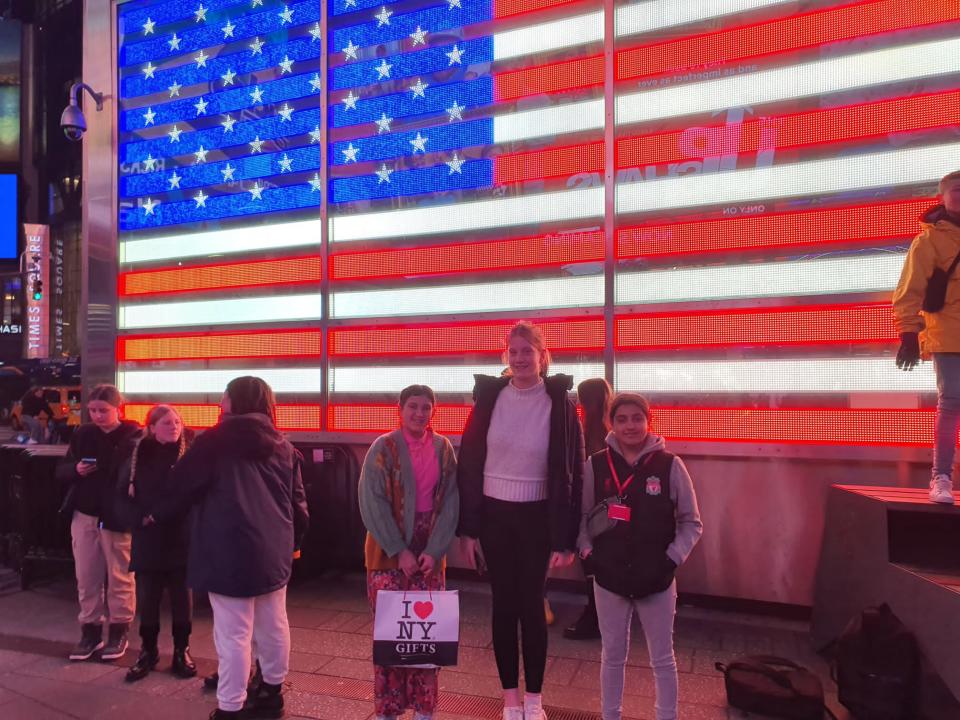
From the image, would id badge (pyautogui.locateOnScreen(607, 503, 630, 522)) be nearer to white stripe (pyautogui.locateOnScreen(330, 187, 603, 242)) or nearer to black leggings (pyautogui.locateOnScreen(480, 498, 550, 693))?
black leggings (pyautogui.locateOnScreen(480, 498, 550, 693))

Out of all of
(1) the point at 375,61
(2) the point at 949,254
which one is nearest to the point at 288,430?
(1) the point at 375,61

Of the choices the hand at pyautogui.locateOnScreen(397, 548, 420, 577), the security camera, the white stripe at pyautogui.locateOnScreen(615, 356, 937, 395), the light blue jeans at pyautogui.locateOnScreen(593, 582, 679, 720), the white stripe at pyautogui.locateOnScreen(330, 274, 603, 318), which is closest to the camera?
the light blue jeans at pyautogui.locateOnScreen(593, 582, 679, 720)

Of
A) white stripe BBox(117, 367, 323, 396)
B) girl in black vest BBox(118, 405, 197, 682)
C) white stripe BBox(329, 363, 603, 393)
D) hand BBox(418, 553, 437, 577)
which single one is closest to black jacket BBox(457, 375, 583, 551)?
hand BBox(418, 553, 437, 577)

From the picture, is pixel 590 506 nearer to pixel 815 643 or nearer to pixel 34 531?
pixel 815 643

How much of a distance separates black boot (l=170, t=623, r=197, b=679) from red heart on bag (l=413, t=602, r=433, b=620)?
206 centimetres

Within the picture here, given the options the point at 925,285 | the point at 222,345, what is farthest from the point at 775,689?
the point at 222,345

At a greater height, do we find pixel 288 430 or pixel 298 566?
pixel 288 430

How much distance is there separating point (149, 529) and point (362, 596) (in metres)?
2.29

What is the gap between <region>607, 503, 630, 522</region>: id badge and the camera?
130 inches

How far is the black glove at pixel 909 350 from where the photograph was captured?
13.1 ft

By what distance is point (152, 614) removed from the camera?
442 cm

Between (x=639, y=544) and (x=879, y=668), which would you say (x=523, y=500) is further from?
(x=879, y=668)

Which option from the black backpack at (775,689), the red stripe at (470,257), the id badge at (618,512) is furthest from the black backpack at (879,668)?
the red stripe at (470,257)

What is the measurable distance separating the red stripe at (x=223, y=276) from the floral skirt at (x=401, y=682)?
13.6 feet
